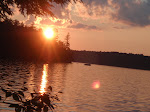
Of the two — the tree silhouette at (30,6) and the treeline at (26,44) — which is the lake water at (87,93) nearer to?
the tree silhouette at (30,6)

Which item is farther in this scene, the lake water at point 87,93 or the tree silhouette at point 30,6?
the lake water at point 87,93

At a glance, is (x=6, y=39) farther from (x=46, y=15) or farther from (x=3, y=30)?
(x=46, y=15)

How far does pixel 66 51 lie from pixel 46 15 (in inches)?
6068

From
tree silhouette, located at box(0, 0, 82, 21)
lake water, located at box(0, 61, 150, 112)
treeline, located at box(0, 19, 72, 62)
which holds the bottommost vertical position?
lake water, located at box(0, 61, 150, 112)

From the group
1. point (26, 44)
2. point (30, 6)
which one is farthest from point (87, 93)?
point (26, 44)

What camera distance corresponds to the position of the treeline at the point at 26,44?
114 meters

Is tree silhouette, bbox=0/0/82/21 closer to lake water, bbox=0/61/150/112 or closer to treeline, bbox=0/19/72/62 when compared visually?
lake water, bbox=0/61/150/112

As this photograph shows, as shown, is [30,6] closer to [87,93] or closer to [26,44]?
[87,93]

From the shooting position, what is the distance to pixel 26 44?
125 metres

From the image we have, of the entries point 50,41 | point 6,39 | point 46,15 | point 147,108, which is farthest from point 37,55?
point 46,15

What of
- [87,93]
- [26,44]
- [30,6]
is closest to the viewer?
[30,6]

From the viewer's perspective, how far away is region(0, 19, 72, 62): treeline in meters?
114

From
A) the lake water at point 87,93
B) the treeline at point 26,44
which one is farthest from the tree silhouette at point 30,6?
the treeline at point 26,44

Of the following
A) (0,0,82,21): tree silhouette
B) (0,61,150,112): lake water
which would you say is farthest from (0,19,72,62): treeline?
(0,0,82,21): tree silhouette
